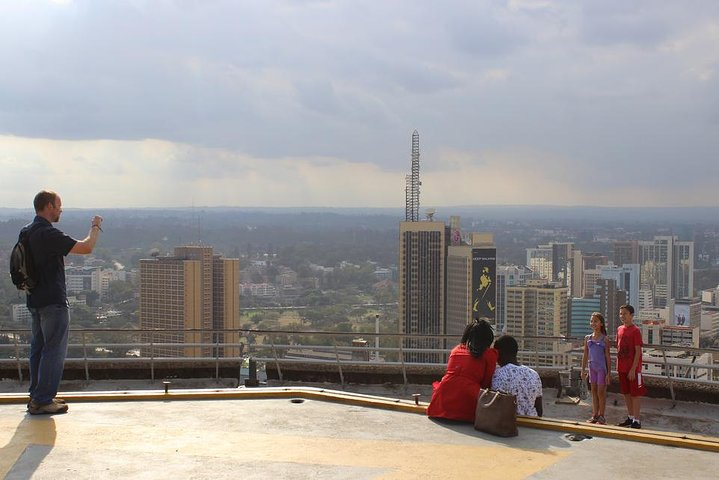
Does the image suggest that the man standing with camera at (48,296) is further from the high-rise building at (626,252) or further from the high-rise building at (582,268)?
the high-rise building at (626,252)

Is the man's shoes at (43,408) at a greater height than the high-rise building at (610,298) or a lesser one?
greater

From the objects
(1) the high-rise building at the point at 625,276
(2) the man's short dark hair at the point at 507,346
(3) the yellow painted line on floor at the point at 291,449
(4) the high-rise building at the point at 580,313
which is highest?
(2) the man's short dark hair at the point at 507,346

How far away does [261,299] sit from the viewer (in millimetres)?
75062

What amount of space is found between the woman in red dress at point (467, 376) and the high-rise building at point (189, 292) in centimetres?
3013

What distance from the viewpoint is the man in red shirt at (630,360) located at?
32.8ft

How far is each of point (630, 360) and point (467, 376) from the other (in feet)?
10.1

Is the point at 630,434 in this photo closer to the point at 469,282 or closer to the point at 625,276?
the point at 625,276

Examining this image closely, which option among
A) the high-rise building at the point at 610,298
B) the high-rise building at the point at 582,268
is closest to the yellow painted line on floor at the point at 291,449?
the high-rise building at the point at 610,298

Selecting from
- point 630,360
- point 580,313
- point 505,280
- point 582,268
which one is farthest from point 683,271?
point 630,360

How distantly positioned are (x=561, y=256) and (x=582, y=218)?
2092 inches

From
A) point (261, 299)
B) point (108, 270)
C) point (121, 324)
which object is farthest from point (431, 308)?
point (121, 324)

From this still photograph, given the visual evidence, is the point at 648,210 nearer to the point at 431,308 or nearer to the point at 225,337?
the point at 431,308

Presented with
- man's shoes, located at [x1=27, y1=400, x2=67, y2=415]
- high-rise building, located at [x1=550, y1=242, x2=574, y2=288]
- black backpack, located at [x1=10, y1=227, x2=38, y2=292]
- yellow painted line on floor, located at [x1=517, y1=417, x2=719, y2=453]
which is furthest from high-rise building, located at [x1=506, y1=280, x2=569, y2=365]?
black backpack, located at [x1=10, y1=227, x2=38, y2=292]

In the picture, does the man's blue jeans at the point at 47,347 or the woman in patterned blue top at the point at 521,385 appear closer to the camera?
the man's blue jeans at the point at 47,347
